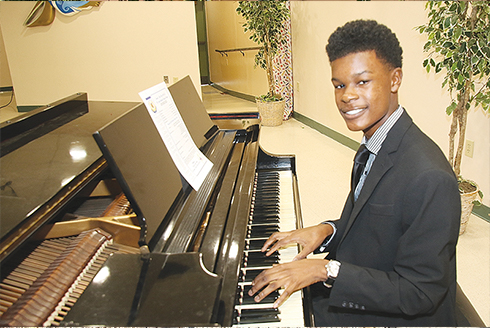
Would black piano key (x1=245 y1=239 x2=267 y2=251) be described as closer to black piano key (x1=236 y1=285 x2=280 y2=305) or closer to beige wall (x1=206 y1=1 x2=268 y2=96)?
black piano key (x1=236 y1=285 x2=280 y2=305)

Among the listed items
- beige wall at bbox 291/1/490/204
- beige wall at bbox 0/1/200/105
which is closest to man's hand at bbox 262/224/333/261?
beige wall at bbox 291/1/490/204

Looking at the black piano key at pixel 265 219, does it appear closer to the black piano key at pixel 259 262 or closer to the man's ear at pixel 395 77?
the black piano key at pixel 259 262

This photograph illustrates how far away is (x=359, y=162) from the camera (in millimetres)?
1342

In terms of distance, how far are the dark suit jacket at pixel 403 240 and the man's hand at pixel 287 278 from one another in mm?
72

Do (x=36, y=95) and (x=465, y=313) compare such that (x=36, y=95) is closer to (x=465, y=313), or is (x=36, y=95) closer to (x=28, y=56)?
(x=28, y=56)

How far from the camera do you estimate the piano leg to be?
3.45 ft

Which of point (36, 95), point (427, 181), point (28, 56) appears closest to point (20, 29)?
point (28, 56)

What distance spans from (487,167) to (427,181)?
247 cm

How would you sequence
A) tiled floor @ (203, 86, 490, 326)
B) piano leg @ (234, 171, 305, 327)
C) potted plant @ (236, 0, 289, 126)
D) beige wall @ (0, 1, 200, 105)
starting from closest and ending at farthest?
piano leg @ (234, 171, 305, 327) → tiled floor @ (203, 86, 490, 326) → potted plant @ (236, 0, 289, 126) → beige wall @ (0, 1, 200, 105)

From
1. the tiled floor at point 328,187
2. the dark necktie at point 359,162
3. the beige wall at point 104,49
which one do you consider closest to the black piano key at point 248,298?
the dark necktie at point 359,162

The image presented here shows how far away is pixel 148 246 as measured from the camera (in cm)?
115

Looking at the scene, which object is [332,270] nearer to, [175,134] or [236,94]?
[175,134]

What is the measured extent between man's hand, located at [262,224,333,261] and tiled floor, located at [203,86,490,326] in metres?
1.32

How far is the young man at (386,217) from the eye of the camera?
1.03 meters
